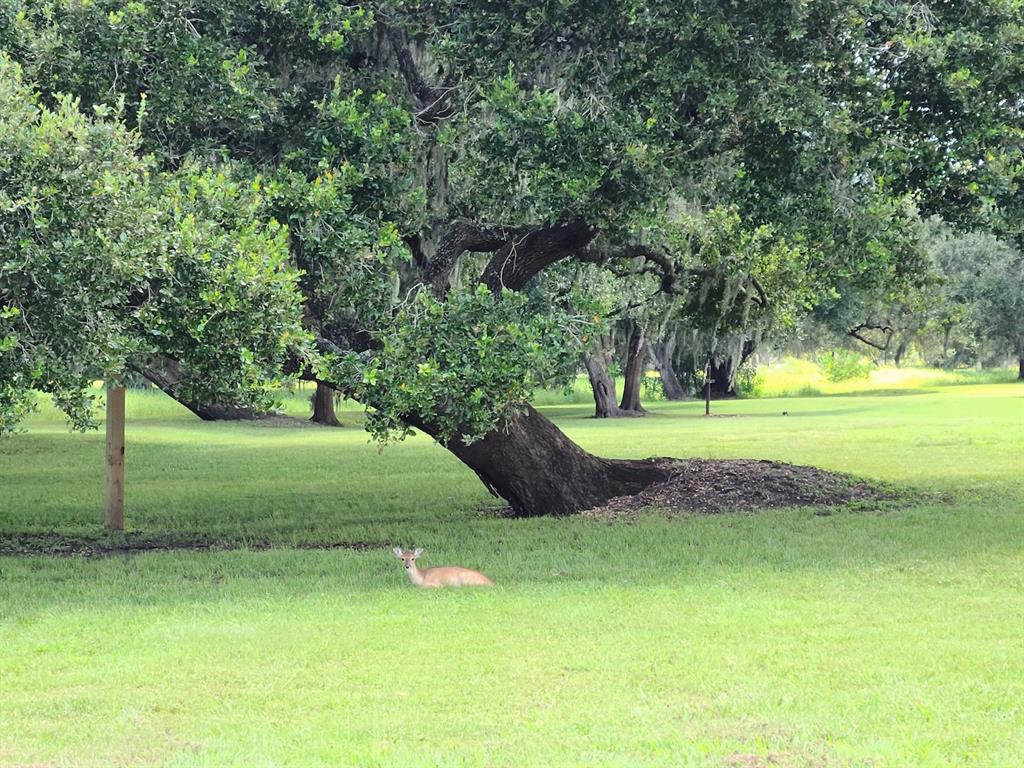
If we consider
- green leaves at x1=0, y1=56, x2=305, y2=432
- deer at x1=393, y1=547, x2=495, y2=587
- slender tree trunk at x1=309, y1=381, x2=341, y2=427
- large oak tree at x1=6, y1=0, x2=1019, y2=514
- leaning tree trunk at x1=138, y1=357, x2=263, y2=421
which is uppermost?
large oak tree at x1=6, y1=0, x2=1019, y2=514

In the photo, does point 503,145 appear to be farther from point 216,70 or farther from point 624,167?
point 216,70

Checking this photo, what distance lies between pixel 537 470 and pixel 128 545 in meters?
5.27

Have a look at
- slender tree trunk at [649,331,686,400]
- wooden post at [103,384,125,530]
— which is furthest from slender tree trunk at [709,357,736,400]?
wooden post at [103,384,125,530]

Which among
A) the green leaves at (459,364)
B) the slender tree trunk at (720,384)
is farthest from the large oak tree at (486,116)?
the slender tree trunk at (720,384)

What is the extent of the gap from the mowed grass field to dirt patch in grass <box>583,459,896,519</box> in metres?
0.69

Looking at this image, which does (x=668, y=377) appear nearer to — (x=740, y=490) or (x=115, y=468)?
(x=740, y=490)

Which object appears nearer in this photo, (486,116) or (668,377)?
(486,116)

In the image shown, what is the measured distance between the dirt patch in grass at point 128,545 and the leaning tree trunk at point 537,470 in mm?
2418

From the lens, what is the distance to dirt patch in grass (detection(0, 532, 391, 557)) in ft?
46.1

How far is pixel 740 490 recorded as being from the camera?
1733cm

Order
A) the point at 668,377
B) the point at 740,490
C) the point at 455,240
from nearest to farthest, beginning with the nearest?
the point at 455,240 → the point at 740,490 → the point at 668,377

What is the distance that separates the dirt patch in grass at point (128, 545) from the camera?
553 inches

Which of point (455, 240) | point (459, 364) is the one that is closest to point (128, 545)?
point (459, 364)

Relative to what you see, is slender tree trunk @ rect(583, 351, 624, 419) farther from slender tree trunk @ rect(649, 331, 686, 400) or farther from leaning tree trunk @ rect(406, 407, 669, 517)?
leaning tree trunk @ rect(406, 407, 669, 517)
